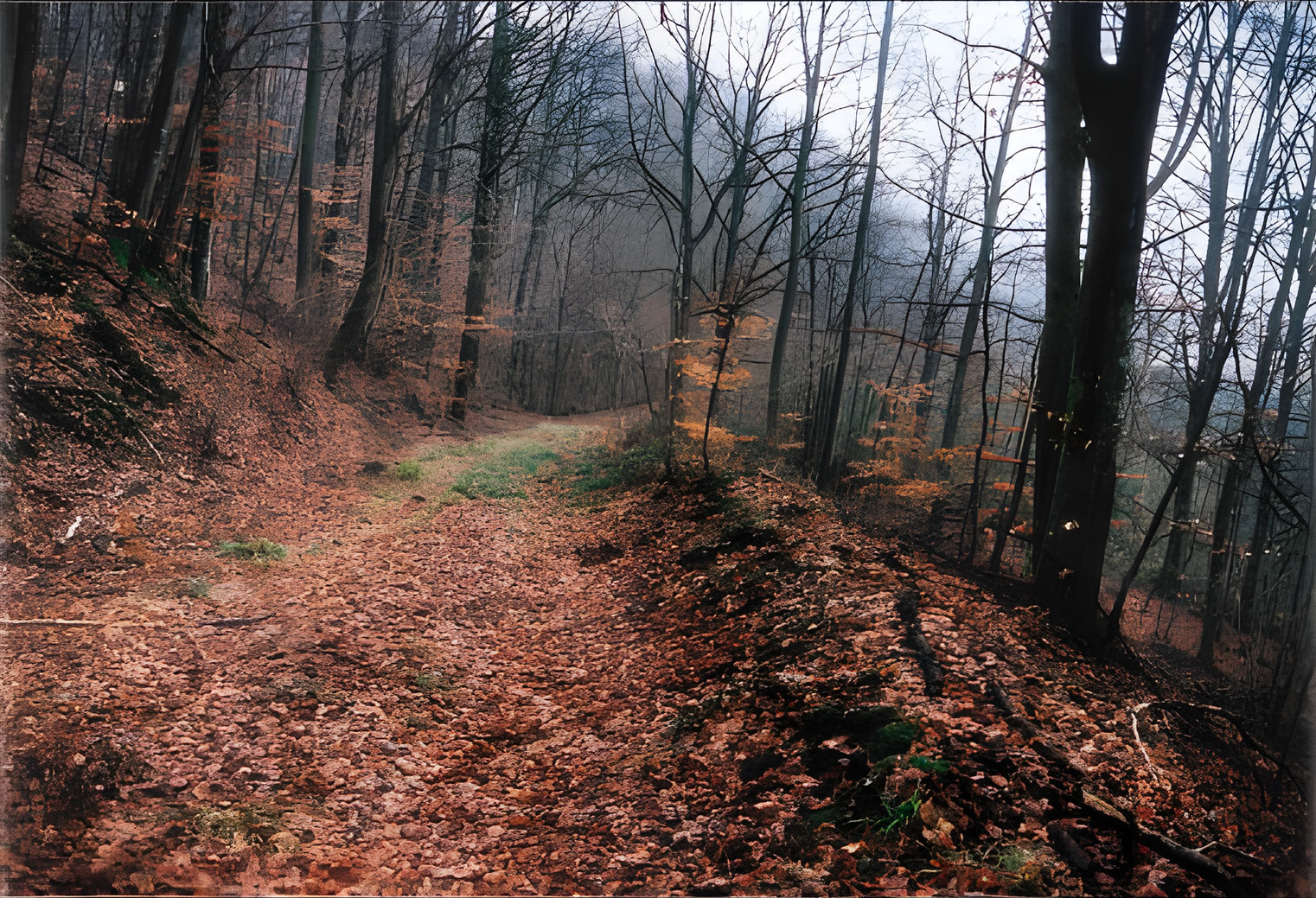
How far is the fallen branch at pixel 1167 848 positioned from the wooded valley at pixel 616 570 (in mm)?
11

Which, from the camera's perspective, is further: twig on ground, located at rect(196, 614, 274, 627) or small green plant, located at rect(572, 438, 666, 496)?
small green plant, located at rect(572, 438, 666, 496)

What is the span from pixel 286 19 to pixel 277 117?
503cm

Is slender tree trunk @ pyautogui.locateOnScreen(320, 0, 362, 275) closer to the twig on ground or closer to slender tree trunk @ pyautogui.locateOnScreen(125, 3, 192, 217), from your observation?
slender tree trunk @ pyautogui.locateOnScreen(125, 3, 192, 217)

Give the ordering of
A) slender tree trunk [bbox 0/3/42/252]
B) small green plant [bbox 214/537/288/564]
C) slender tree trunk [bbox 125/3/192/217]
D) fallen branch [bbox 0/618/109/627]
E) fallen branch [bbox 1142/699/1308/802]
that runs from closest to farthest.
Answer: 1. fallen branch [bbox 1142/699/1308/802]
2. fallen branch [bbox 0/618/109/627]
3. slender tree trunk [bbox 0/3/42/252]
4. small green plant [bbox 214/537/288/564]
5. slender tree trunk [bbox 125/3/192/217]

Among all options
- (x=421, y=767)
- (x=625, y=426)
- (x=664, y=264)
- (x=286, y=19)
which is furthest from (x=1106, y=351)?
(x=664, y=264)

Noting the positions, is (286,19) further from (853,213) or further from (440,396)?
(853,213)

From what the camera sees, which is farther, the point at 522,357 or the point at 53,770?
the point at 522,357

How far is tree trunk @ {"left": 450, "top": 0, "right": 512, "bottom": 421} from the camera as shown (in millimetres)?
8586

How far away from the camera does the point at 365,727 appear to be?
9.82 feet

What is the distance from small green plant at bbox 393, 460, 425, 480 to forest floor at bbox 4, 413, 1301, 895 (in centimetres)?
135

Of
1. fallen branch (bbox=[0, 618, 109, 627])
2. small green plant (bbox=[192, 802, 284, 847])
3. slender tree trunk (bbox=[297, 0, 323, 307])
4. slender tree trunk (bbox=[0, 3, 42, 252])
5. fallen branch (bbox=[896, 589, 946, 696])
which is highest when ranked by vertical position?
slender tree trunk (bbox=[297, 0, 323, 307])

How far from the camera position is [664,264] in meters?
12.0

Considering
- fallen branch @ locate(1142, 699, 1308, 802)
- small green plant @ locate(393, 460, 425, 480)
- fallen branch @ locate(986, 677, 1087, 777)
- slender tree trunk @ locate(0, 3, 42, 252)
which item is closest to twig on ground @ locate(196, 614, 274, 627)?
slender tree trunk @ locate(0, 3, 42, 252)

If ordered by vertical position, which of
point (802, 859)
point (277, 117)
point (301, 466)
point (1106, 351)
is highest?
point (277, 117)
